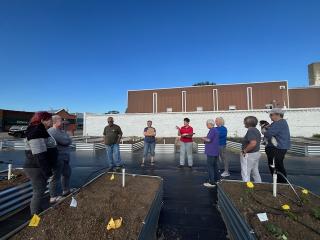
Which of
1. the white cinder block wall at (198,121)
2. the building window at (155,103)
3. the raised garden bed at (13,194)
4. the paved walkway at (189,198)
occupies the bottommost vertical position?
the paved walkway at (189,198)

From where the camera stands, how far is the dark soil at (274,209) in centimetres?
257

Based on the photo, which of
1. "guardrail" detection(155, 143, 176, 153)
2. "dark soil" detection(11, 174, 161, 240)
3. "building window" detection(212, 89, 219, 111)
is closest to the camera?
"dark soil" detection(11, 174, 161, 240)

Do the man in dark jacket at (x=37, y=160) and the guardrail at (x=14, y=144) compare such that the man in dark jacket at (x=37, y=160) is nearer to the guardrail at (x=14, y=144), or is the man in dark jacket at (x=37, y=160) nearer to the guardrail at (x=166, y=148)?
the guardrail at (x=166, y=148)

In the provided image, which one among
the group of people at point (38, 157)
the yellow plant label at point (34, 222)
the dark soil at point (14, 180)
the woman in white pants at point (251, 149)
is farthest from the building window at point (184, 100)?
the yellow plant label at point (34, 222)

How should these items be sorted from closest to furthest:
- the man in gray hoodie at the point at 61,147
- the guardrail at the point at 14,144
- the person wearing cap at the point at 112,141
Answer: the man in gray hoodie at the point at 61,147
the person wearing cap at the point at 112,141
the guardrail at the point at 14,144

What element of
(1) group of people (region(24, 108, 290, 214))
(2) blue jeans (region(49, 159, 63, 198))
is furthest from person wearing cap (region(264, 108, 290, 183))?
(2) blue jeans (region(49, 159, 63, 198))

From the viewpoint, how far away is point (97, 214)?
307 centimetres

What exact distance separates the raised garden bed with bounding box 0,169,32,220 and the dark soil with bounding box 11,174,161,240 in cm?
135

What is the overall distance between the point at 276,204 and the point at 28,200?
4767 millimetres

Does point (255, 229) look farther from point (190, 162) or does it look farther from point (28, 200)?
point (190, 162)

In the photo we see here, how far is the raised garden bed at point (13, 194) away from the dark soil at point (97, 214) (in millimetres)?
1351

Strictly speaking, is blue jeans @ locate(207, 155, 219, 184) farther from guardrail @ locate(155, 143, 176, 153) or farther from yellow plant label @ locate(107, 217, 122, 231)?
guardrail @ locate(155, 143, 176, 153)

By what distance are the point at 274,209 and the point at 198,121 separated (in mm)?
23167

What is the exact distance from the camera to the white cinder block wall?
2380 cm
